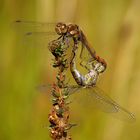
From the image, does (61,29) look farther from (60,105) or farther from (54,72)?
(54,72)

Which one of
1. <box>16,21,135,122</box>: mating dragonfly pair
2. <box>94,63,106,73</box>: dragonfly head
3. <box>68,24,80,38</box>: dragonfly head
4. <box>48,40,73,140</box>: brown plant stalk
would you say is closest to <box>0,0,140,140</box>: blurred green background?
<box>16,21,135,122</box>: mating dragonfly pair

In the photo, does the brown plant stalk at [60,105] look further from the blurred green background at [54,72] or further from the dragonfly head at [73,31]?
the blurred green background at [54,72]

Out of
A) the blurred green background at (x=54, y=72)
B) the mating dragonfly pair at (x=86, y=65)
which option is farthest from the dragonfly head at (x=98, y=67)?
the blurred green background at (x=54, y=72)

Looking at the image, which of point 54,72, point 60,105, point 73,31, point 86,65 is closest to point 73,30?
point 73,31

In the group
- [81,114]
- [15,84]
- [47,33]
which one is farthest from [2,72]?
[47,33]

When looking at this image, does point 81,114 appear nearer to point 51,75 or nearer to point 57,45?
point 51,75

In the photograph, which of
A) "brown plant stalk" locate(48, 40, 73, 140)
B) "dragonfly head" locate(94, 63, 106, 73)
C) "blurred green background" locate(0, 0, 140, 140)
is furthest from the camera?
"blurred green background" locate(0, 0, 140, 140)

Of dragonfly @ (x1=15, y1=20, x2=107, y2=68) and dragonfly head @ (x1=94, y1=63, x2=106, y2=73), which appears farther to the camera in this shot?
dragonfly head @ (x1=94, y1=63, x2=106, y2=73)

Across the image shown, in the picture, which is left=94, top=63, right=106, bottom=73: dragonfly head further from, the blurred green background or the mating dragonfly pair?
the blurred green background

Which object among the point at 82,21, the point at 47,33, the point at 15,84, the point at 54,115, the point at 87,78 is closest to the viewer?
the point at 54,115
